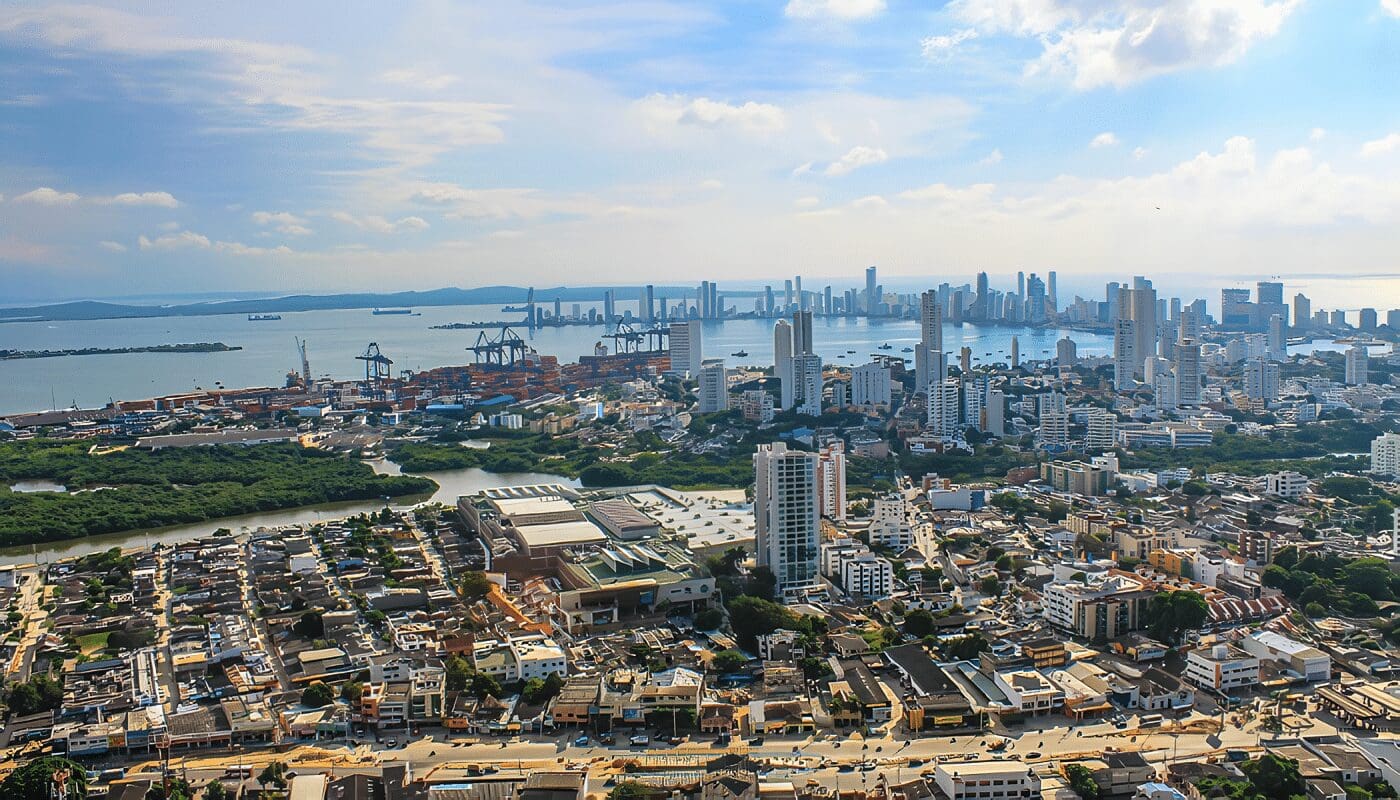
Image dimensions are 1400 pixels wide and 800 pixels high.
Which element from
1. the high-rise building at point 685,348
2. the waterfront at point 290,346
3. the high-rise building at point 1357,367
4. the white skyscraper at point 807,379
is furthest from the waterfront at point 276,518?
the high-rise building at point 1357,367

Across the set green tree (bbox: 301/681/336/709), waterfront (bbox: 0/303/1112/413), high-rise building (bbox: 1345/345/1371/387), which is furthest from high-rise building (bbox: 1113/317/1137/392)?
green tree (bbox: 301/681/336/709)

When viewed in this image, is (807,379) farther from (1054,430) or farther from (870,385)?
(1054,430)

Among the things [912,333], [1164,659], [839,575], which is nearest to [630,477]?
[839,575]

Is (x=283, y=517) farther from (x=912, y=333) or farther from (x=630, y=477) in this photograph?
(x=912, y=333)

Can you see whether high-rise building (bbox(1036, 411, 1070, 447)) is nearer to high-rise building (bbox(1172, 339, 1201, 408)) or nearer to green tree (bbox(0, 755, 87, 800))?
high-rise building (bbox(1172, 339, 1201, 408))

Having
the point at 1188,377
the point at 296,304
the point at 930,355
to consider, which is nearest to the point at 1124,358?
the point at 1188,377

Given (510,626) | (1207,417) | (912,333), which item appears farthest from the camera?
(912,333)
